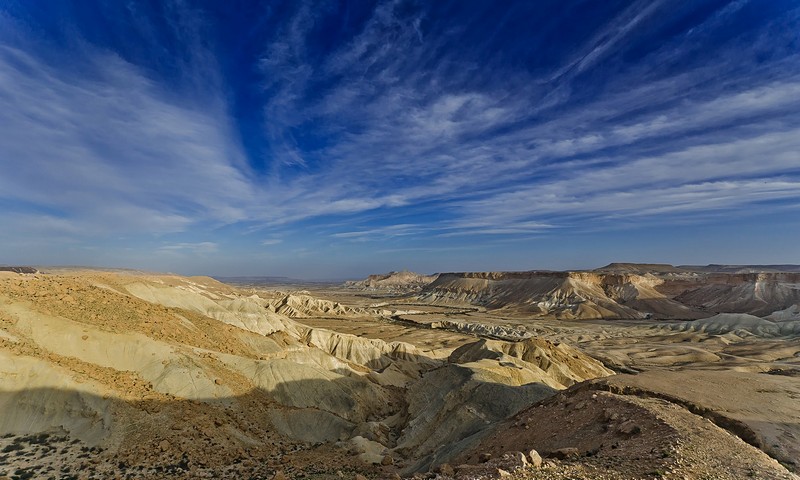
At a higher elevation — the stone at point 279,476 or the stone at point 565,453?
the stone at point 565,453

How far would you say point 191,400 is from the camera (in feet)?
74.5

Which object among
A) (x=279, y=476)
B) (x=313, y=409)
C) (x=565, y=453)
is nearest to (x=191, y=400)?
(x=313, y=409)

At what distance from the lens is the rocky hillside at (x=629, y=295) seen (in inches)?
4210

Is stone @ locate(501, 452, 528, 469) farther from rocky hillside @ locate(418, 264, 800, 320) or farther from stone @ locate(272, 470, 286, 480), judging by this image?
rocky hillside @ locate(418, 264, 800, 320)

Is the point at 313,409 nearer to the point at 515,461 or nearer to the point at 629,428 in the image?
the point at 515,461

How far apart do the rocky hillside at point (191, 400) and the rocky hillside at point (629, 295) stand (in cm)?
9102

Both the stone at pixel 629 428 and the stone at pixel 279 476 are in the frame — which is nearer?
the stone at pixel 629 428

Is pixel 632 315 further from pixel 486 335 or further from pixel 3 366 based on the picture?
pixel 3 366

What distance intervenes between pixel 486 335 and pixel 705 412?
222ft

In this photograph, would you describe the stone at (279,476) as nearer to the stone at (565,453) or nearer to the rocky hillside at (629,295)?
the stone at (565,453)

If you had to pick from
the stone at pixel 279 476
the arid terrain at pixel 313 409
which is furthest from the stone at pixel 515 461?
the stone at pixel 279 476

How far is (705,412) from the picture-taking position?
15789mm

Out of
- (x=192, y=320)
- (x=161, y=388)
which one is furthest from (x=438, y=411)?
(x=192, y=320)

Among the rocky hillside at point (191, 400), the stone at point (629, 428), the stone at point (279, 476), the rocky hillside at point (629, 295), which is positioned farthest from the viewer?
the rocky hillside at point (629, 295)
